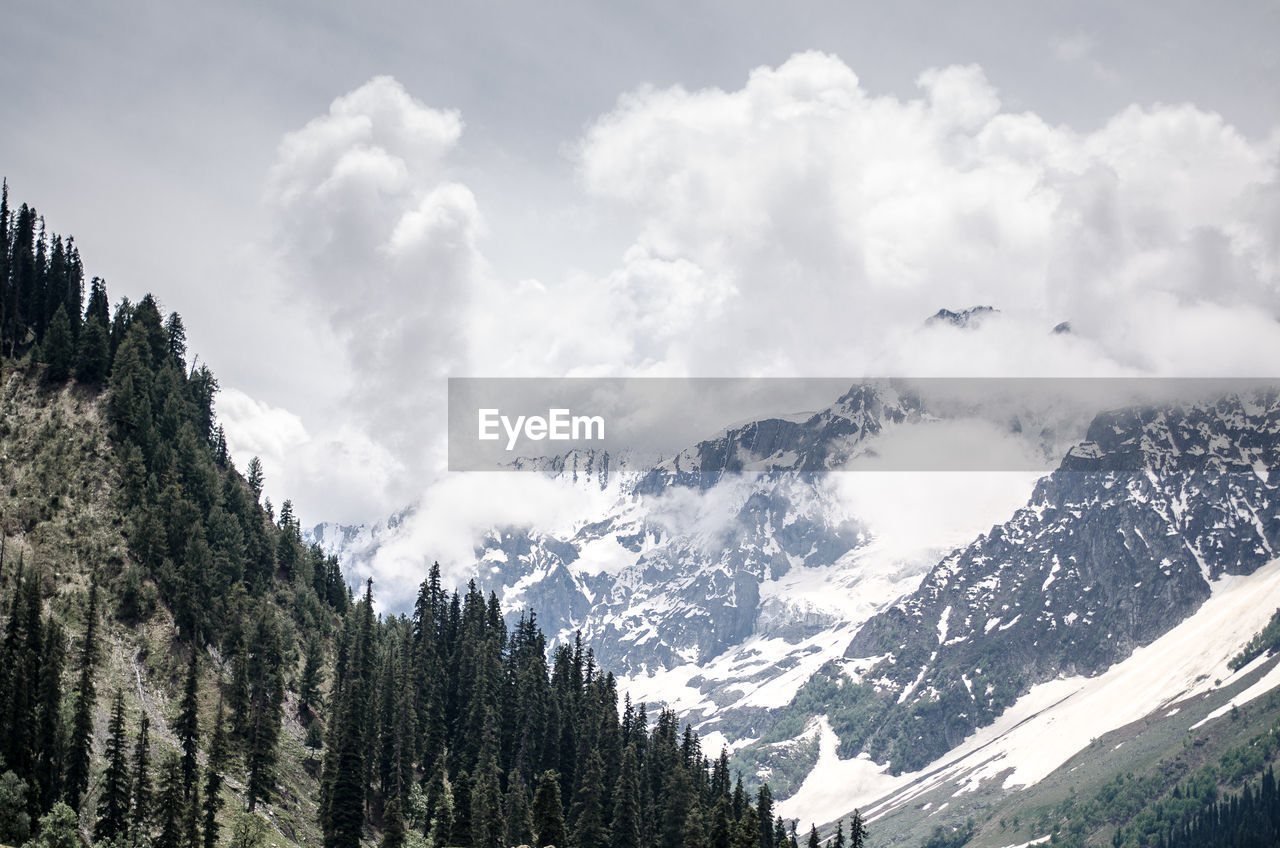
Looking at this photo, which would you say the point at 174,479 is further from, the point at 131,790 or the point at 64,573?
the point at 131,790

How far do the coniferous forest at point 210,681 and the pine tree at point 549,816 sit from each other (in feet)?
0.99

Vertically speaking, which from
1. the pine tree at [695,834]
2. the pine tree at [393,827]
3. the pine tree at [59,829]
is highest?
the pine tree at [59,829]

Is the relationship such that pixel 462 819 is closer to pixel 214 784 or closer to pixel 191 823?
pixel 214 784

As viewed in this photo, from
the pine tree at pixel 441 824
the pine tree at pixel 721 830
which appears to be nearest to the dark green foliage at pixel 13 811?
the pine tree at pixel 441 824

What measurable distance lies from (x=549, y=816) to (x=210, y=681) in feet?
161

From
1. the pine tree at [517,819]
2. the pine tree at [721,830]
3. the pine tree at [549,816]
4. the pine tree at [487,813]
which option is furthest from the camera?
the pine tree at [517,819]

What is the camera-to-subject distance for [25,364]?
16788 centimetres

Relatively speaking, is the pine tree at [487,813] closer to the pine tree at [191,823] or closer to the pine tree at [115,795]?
the pine tree at [191,823]

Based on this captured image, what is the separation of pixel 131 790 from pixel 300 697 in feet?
188

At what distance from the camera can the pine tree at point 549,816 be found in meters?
124

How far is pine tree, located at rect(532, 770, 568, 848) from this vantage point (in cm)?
12412

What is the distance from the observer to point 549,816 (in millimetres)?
125375

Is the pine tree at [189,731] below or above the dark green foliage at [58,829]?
above

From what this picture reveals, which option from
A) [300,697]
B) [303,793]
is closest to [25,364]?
[300,697]
